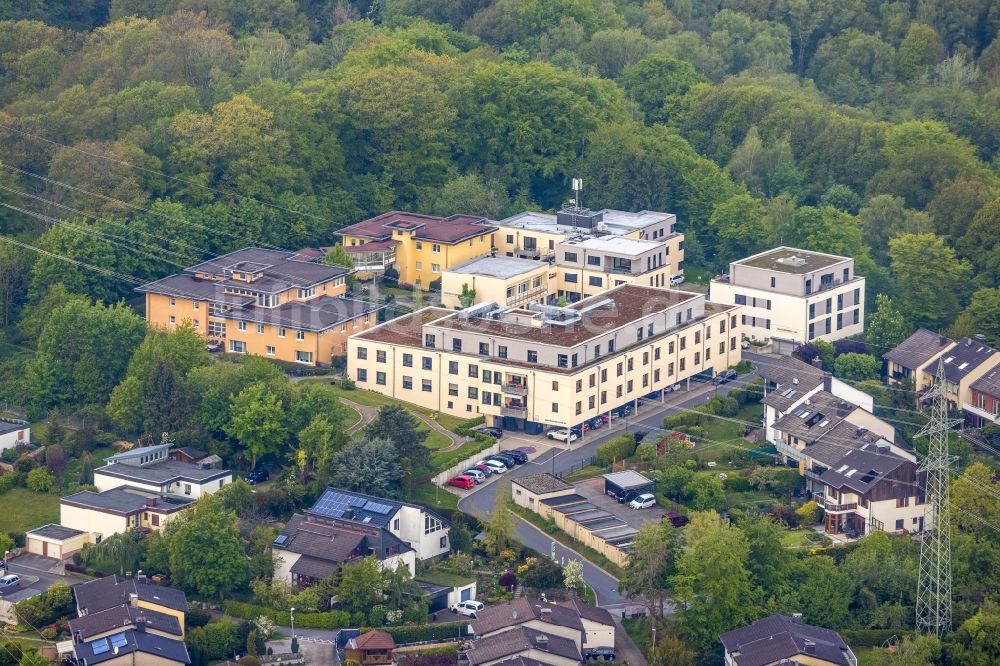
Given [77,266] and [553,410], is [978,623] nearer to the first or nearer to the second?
[553,410]

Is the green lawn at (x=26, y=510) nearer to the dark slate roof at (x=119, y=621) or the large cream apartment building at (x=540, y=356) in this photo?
the dark slate roof at (x=119, y=621)

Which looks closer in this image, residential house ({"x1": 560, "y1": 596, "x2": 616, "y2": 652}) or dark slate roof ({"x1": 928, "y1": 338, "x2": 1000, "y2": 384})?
residential house ({"x1": 560, "y1": 596, "x2": 616, "y2": 652})

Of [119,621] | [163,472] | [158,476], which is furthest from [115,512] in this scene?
[119,621]

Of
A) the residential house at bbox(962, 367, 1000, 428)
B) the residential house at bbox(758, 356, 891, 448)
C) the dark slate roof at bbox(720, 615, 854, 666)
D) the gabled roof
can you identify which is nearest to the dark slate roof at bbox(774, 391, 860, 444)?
the residential house at bbox(758, 356, 891, 448)

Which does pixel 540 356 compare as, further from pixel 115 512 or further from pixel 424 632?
pixel 115 512

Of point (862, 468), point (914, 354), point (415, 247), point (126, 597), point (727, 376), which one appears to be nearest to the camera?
point (126, 597)

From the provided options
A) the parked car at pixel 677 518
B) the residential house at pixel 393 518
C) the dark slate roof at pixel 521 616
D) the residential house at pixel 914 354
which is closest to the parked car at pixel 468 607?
the dark slate roof at pixel 521 616

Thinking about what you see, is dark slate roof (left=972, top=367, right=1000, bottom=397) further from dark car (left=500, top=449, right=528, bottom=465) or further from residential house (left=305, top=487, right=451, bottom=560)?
residential house (left=305, top=487, right=451, bottom=560)
